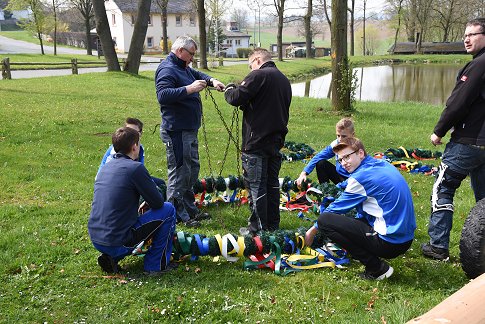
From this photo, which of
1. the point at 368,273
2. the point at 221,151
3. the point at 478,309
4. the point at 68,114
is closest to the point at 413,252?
the point at 368,273

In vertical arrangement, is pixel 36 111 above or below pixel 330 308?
above

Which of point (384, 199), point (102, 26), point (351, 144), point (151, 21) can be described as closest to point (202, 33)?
point (102, 26)

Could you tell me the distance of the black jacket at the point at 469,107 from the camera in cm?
461

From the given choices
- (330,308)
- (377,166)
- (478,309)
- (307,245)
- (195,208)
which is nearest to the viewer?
(478,309)

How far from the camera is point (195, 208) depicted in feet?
20.4

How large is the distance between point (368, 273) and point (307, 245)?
29.9 inches

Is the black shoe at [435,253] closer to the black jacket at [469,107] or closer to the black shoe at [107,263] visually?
the black jacket at [469,107]

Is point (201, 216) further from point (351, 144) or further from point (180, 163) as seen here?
point (351, 144)

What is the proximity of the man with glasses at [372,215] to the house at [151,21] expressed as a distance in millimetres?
61967

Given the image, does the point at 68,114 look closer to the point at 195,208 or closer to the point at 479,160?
the point at 195,208

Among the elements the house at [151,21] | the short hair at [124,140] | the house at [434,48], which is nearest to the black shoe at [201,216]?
the short hair at [124,140]

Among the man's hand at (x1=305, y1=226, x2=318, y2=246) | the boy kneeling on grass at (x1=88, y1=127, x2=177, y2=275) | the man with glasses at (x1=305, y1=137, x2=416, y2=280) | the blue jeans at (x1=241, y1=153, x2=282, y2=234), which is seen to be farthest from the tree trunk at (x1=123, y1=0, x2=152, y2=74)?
the man with glasses at (x1=305, y1=137, x2=416, y2=280)

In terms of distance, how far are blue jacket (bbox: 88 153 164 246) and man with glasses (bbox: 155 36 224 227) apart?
129 centimetres

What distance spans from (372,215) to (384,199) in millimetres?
218
